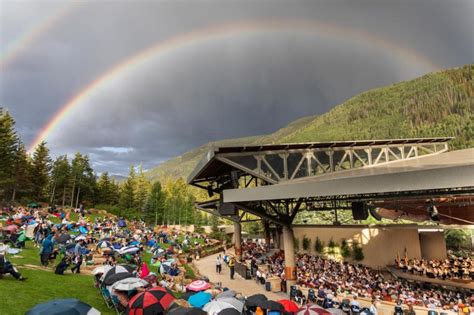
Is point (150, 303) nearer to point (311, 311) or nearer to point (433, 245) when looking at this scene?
point (311, 311)

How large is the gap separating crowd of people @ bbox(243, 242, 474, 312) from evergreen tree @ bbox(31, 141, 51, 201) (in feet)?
151

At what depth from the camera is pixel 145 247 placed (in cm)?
3091

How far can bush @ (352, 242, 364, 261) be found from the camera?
29.6 meters

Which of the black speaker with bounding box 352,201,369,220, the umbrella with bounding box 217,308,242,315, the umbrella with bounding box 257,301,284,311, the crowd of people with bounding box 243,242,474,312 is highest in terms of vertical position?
the black speaker with bounding box 352,201,369,220

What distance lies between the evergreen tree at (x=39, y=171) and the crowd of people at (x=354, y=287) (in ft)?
151

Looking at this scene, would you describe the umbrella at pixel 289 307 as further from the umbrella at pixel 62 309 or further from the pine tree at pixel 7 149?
the pine tree at pixel 7 149

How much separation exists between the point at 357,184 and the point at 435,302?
34.9 feet

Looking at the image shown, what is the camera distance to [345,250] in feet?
101

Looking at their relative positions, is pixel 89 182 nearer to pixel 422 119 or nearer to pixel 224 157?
pixel 224 157

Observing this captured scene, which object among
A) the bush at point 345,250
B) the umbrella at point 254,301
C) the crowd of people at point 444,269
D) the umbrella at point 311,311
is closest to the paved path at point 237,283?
the umbrella at point 254,301

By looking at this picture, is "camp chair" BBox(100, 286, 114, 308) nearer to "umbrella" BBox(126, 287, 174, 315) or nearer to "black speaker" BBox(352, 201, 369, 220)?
"umbrella" BBox(126, 287, 174, 315)

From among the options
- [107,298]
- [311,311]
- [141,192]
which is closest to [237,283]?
[107,298]

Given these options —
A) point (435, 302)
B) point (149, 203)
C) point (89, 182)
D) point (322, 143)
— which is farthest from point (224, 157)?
point (149, 203)

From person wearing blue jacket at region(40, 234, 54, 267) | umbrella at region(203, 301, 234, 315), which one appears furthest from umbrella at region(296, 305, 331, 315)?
person wearing blue jacket at region(40, 234, 54, 267)
